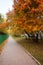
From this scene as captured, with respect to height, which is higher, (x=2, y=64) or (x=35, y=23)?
(x=35, y=23)

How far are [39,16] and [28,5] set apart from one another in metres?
2.26

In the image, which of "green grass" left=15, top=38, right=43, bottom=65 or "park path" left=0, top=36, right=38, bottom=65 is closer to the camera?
"park path" left=0, top=36, right=38, bottom=65

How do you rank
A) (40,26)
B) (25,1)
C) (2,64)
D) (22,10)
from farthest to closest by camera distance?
(40,26), (22,10), (25,1), (2,64)

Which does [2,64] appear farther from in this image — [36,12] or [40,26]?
[40,26]

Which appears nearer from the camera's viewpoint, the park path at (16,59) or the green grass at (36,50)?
the park path at (16,59)

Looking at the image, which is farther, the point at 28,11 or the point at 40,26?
the point at 40,26

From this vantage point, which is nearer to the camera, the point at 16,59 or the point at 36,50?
the point at 16,59

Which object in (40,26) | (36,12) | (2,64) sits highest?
(36,12)

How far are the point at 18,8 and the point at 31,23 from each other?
2377 mm

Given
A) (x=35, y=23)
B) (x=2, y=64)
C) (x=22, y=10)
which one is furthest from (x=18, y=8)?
(x=2, y=64)

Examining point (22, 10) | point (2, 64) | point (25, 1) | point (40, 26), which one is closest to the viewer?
point (2, 64)

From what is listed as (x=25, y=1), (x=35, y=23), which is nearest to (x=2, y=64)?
(x=25, y=1)

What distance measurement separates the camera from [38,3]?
2130 centimetres

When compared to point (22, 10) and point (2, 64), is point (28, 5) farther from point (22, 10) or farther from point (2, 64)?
point (2, 64)
